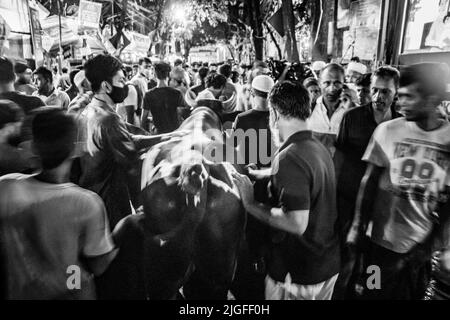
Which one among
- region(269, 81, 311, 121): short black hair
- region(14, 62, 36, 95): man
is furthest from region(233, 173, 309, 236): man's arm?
region(14, 62, 36, 95): man

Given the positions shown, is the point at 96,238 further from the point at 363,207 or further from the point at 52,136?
the point at 363,207

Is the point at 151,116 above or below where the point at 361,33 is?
below

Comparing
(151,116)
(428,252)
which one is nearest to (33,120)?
(151,116)

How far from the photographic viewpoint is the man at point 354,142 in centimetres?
231

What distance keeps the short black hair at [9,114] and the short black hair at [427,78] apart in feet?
8.14

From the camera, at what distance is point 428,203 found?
81.7 inches

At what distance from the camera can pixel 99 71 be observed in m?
2.43

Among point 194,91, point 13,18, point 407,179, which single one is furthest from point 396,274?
point 13,18

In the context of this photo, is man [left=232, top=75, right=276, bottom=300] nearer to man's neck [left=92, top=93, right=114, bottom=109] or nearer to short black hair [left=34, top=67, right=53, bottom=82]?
man's neck [left=92, top=93, right=114, bottom=109]

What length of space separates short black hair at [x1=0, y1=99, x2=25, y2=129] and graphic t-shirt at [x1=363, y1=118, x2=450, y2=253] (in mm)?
2411

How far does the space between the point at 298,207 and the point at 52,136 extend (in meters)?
1.32

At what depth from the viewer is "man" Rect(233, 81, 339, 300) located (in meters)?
1.88
